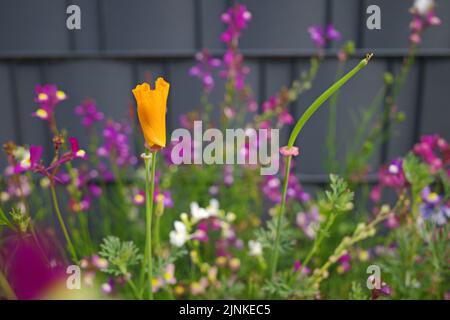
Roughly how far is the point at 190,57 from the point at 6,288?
0.69 meters

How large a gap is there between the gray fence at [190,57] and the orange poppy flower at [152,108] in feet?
1.89

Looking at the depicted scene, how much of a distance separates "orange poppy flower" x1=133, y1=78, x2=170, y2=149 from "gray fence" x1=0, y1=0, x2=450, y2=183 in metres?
0.58

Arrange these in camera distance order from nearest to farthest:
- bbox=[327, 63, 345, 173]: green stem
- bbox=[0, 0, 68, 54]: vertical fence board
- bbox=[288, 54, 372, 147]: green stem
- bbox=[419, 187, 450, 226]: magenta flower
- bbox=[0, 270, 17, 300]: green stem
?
bbox=[288, 54, 372, 147]: green stem → bbox=[0, 270, 17, 300]: green stem → bbox=[419, 187, 450, 226]: magenta flower → bbox=[0, 0, 68, 54]: vertical fence board → bbox=[327, 63, 345, 173]: green stem

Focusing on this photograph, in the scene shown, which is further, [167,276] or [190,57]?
[190,57]

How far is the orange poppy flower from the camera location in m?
0.46

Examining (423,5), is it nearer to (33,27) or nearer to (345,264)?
(345,264)

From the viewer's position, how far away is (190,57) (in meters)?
1.12

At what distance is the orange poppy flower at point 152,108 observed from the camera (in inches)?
18.0

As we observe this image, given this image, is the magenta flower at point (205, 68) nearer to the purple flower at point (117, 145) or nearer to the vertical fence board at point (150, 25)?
the vertical fence board at point (150, 25)

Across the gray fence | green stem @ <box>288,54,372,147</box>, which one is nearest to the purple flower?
the gray fence

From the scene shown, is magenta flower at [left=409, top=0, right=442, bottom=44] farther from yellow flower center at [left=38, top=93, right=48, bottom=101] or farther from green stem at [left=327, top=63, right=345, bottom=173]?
yellow flower center at [left=38, top=93, right=48, bottom=101]

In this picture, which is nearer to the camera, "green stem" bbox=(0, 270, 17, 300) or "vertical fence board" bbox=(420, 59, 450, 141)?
"green stem" bbox=(0, 270, 17, 300)

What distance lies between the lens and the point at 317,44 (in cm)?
106

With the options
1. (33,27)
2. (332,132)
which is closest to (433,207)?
(332,132)
